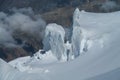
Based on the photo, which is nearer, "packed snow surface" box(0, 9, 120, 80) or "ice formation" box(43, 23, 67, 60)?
"packed snow surface" box(0, 9, 120, 80)

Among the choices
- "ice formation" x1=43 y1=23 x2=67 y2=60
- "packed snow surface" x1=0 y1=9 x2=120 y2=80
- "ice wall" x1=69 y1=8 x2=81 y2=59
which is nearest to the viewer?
"packed snow surface" x1=0 y1=9 x2=120 y2=80

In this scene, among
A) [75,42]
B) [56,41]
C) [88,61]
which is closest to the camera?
[88,61]

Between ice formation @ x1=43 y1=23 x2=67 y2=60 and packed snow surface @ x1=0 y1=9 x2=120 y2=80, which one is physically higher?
packed snow surface @ x1=0 y1=9 x2=120 y2=80

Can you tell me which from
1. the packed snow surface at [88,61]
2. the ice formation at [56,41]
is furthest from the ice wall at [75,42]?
the ice formation at [56,41]

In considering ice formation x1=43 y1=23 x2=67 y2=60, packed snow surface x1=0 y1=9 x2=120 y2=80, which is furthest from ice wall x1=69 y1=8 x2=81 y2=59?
ice formation x1=43 y1=23 x2=67 y2=60

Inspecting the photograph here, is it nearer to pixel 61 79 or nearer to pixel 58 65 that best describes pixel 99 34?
pixel 58 65

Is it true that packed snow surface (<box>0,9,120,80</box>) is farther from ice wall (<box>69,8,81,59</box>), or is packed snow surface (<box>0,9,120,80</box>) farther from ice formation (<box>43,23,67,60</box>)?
ice formation (<box>43,23,67,60</box>)

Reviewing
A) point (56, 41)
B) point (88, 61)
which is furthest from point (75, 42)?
point (88, 61)

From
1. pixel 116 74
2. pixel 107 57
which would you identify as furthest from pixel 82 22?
pixel 116 74

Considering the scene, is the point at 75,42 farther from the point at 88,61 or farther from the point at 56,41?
the point at 88,61
